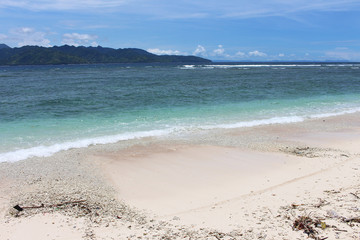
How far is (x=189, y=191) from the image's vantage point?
7.29 meters

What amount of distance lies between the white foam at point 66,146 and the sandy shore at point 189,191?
24.2 inches

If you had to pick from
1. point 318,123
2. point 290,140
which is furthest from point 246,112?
point 290,140

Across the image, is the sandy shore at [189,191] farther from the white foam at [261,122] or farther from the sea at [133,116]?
the white foam at [261,122]

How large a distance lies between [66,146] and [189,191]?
637 centimetres

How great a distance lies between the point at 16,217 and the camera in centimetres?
601

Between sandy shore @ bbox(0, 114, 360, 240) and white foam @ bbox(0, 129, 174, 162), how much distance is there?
614 millimetres

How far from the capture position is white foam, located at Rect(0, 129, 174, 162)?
1023 centimetres

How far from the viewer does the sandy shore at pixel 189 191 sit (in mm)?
5391

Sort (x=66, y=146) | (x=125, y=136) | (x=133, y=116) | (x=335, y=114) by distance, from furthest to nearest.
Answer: (x=335, y=114)
(x=133, y=116)
(x=125, y=136)
(x=66, y=146)

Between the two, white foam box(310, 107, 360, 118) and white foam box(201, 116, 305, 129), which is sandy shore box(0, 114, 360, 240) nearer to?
white foam box(201, 116, 305, 129)

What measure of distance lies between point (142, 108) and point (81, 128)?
20.4ft

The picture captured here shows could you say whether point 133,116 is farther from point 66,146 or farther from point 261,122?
point 261,122

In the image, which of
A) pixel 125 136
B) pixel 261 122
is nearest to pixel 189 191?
pixel 125 136

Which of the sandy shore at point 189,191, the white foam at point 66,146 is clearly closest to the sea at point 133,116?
the white foam at point 66,146
